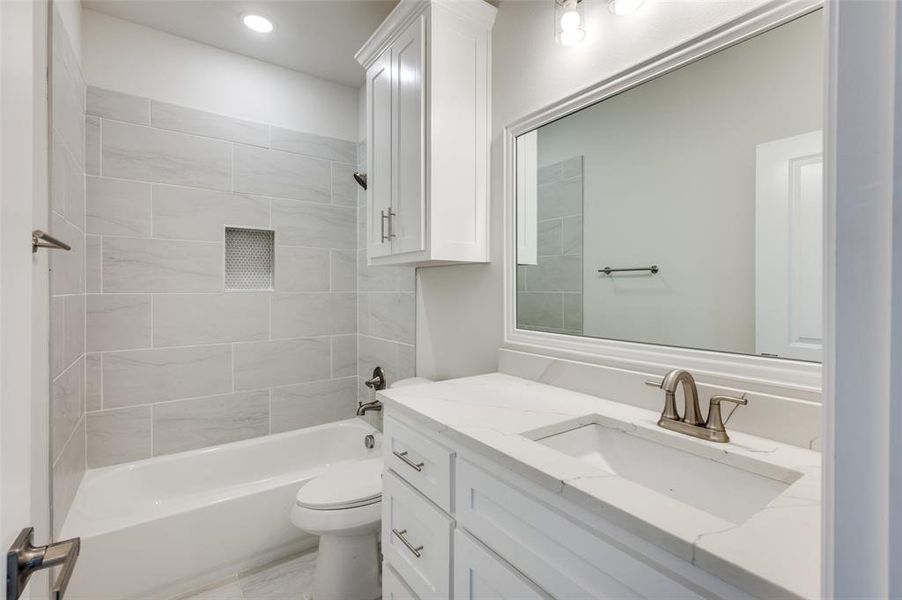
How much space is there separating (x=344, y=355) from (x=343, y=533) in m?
1.30

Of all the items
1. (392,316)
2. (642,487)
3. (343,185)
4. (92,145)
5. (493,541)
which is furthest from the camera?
(343,185)

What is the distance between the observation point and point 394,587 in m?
1.27

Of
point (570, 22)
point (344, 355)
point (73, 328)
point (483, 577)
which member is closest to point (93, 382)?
point (73, 328)

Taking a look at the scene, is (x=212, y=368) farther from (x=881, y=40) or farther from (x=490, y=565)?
(x=881, y=40)

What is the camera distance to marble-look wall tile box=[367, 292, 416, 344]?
2.29m

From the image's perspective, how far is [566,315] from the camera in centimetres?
150

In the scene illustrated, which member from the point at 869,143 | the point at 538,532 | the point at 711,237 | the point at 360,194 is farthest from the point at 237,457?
the point at 869,143

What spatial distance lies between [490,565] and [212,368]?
6.68 feet

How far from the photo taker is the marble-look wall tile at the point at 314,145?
8.23ft

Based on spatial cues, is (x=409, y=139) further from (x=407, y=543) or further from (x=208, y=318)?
A: (x=208, y=318)

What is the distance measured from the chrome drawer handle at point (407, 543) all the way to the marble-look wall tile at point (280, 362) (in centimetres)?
155

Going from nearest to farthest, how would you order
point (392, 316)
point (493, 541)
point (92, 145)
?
1. point (493, 541)
2. point (92, 145)
3. point (392, 316)

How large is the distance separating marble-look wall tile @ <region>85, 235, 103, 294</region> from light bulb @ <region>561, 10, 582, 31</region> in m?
2.26

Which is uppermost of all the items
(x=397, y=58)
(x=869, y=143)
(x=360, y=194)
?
(x=397, y=58)
